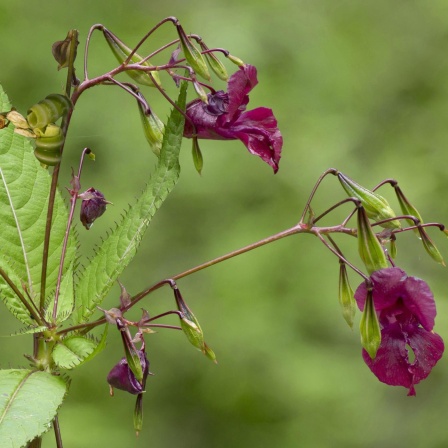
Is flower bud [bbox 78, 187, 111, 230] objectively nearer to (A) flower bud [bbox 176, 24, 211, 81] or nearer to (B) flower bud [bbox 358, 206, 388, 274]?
(A) flower bud [bbox 176, 24, 211, 81]

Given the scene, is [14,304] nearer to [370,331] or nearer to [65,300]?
[65,300]

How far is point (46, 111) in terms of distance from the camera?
889 mm

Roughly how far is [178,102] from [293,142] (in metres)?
1.63

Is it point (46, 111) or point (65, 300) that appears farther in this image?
point (65, 300)

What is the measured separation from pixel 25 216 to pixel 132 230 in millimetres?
168

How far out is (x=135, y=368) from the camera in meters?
0.92

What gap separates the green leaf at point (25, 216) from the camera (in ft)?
3.58

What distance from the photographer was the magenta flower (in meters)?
1.00

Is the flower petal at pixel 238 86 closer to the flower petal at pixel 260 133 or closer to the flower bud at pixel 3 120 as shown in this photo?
the flower petal at pixel 260 133

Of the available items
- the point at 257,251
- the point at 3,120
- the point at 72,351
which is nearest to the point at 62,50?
the point at 3,120

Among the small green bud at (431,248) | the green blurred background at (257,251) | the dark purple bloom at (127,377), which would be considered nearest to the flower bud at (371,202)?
the small green bud at (431,248)

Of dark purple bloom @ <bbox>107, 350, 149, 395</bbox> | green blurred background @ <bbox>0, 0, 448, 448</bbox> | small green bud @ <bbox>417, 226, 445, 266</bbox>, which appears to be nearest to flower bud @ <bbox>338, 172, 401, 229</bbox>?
small green bud @ <bbox>417, 226, 445, 266</bbox>

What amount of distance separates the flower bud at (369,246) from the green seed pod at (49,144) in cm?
32

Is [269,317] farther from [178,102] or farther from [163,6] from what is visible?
[178,102]
